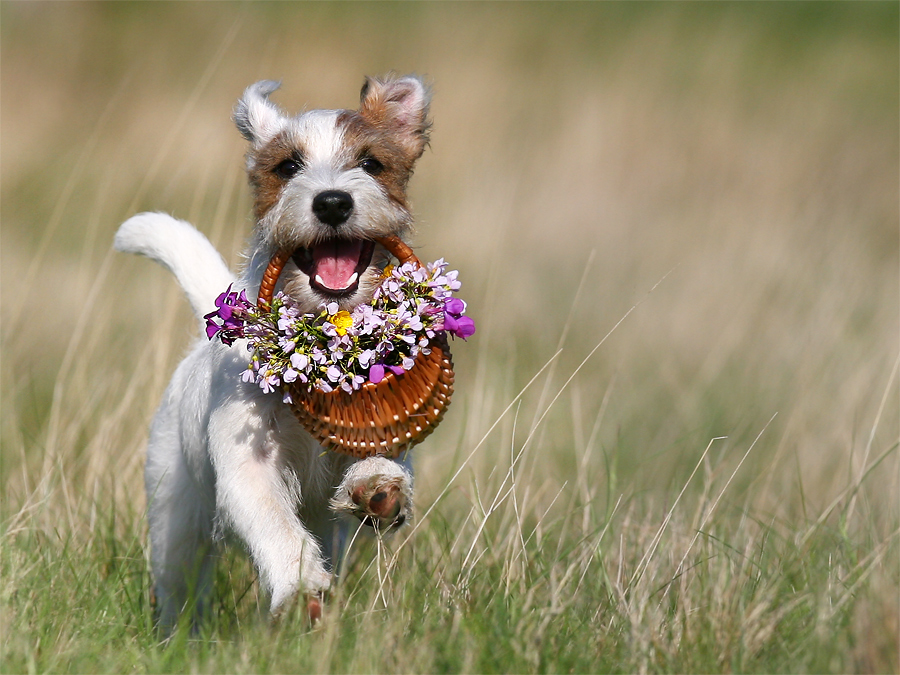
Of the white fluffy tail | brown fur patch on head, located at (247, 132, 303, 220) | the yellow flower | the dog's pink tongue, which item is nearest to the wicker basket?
the dog's pink tongue

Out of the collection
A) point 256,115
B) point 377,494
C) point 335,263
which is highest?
point 256,115

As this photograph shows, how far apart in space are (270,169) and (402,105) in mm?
710

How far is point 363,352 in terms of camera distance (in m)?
3.39

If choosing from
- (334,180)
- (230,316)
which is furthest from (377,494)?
(334,180)

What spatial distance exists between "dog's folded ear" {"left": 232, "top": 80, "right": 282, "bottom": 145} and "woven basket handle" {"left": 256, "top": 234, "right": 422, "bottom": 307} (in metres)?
0.72

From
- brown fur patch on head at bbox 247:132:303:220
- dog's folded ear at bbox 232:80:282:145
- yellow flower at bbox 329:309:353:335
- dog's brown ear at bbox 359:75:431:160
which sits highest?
dog's brown ear at bbox 359:75:431:160

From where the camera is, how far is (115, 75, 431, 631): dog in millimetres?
3463

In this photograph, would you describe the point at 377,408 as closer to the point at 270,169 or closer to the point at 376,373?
the point at 376,373

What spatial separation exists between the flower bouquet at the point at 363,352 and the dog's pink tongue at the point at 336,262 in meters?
0.10

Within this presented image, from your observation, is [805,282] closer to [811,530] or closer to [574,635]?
[811,530]

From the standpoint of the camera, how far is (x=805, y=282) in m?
9.38

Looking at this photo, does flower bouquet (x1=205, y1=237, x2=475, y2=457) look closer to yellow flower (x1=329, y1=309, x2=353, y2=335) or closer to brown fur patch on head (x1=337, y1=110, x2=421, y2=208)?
yellow flower (x1=329, y1=309, x2=353, y2=335)

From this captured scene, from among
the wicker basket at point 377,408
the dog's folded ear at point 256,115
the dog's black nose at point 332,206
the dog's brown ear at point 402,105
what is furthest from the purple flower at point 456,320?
the dog's folded ear at point 256,115

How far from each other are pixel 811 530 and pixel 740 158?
32.7ft
